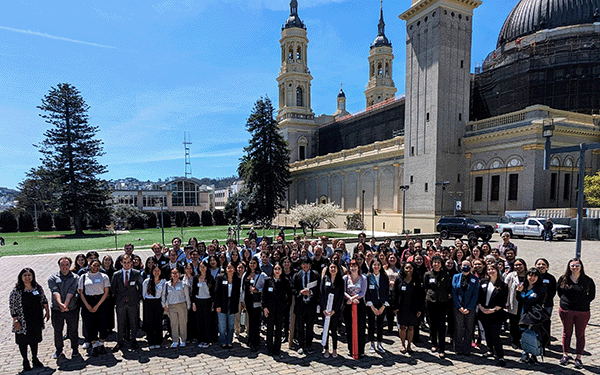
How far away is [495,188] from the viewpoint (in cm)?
3138

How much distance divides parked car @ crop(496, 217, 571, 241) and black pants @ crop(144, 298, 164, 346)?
84.0ft

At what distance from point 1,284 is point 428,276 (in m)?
15.2

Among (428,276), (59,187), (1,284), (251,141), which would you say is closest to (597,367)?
(428,276)

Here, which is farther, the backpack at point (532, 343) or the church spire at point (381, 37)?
the church spire at point (381, 37)

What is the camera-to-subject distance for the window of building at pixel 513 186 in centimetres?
2965

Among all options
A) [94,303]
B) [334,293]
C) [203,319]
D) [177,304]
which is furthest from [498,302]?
[94,303]

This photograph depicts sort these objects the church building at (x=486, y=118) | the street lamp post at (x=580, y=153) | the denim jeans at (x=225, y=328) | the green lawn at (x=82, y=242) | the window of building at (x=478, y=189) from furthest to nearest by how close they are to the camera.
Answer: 1. the window of building at (x=478, y=189)
2. the church building at (x=486, y=118)
3. the green lawn at (x=82, y=242)
4. the street lamp post at (x=580, y=153)
5. the denim jeans at (x=225, y=328)

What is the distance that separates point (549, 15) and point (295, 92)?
35084mm

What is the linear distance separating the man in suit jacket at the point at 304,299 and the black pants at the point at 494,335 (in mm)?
3155

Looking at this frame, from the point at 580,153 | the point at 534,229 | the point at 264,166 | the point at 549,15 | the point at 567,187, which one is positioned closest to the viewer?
the point at 580,153

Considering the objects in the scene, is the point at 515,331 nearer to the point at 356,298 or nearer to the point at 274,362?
the point at 356,298

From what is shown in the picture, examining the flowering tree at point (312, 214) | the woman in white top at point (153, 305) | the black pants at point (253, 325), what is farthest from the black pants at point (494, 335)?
the flowering tree at point (312, 214)

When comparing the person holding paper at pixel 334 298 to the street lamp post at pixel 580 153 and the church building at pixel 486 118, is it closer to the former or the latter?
the street lamp post at pixel 580 153

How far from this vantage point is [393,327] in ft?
26.6
